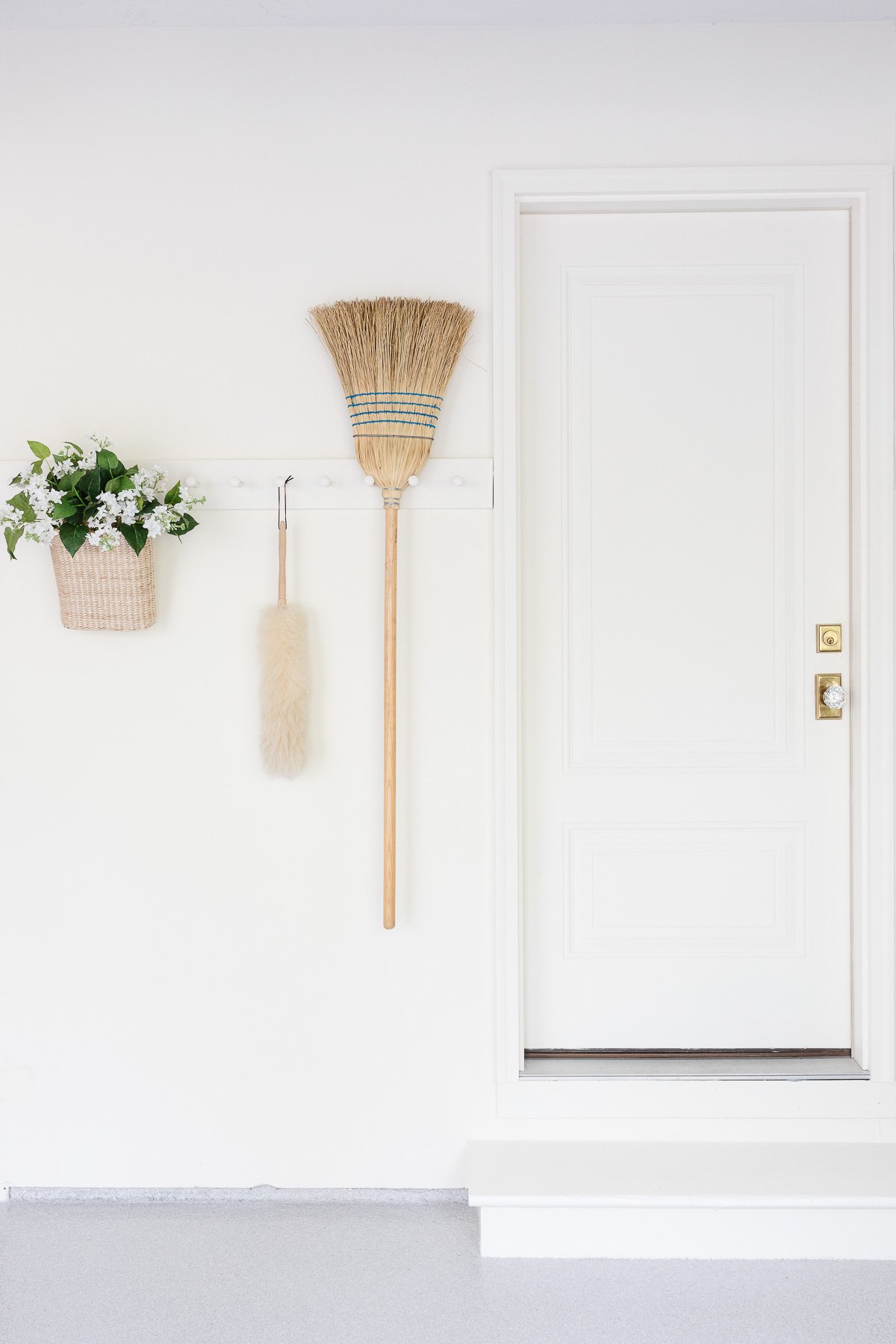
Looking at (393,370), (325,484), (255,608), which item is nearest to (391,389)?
(393,370)

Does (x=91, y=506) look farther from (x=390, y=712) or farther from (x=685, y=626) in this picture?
(x=685, y=626)

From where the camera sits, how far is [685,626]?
2082 millimetres

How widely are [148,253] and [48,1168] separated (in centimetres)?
203

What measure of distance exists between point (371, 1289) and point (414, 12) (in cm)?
255

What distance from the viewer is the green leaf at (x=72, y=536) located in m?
1.82

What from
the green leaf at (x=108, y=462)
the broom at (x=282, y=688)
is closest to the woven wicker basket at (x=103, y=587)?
the green leaf at (x=108, y=462)

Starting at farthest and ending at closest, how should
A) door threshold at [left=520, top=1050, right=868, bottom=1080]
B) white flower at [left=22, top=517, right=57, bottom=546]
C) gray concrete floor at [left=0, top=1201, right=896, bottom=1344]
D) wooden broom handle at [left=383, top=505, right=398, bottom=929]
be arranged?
1. door threshold at [left=520, top=1050, right=868, bottom=1080]
2. wooden broom handle at [left=383, top=505, right=398, bottom=929]
3. white flower at [left=22, top=517, right=57, bottom=546]
4. gray concrete floor at [left=0, top=1201, right=896, bottom=1344]

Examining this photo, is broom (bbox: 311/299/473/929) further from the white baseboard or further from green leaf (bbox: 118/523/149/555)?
the white baseboard

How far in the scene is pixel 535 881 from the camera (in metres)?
2.12

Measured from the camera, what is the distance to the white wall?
1.96 metres

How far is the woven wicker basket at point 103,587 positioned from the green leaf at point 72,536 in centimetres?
5

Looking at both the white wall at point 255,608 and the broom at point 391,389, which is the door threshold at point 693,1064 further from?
the broom at point 391,389

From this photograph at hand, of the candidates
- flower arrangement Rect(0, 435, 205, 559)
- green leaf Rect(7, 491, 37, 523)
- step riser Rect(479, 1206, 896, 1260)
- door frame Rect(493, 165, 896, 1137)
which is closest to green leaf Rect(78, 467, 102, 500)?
flower arrangement Rect(0, 435, 205, 559)

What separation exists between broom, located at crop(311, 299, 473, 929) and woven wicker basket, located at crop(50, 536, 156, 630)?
1.68 feet
